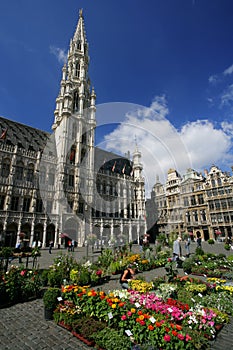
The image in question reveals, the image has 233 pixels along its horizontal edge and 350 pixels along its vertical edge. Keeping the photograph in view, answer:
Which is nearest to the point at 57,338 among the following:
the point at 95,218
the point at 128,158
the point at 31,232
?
the point at 31,232

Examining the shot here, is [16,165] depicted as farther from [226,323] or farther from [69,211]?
[226,323]

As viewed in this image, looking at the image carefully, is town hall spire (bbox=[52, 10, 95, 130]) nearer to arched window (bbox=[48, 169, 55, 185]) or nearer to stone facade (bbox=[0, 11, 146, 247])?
stone facade (bbox=[0, 11, 146, 247])

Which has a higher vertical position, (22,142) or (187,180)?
(22,142)

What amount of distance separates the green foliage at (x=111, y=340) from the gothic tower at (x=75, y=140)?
3099 centimetres

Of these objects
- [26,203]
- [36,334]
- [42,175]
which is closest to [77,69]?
[42,175]

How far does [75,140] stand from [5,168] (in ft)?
50.4

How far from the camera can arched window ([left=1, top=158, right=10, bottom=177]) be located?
31734 millimetres

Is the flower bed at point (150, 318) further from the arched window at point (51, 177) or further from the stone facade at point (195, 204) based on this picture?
the stone facade at point (195, 204)

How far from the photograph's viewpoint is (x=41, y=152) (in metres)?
37.4

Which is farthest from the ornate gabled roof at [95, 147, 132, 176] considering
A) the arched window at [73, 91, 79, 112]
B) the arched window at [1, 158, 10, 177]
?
the arched window at [1, 158, 10, 177]

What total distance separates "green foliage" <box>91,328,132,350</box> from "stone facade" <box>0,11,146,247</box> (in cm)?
2083

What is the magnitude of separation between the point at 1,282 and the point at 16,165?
28.8 m

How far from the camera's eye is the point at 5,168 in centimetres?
3212

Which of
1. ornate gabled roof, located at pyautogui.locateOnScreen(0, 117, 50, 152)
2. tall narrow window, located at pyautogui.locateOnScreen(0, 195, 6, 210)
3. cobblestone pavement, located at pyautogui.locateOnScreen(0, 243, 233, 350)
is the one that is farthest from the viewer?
ornate gabled roof, located at pyautogui.locateOnScreen(0, 117, 50, 152)
